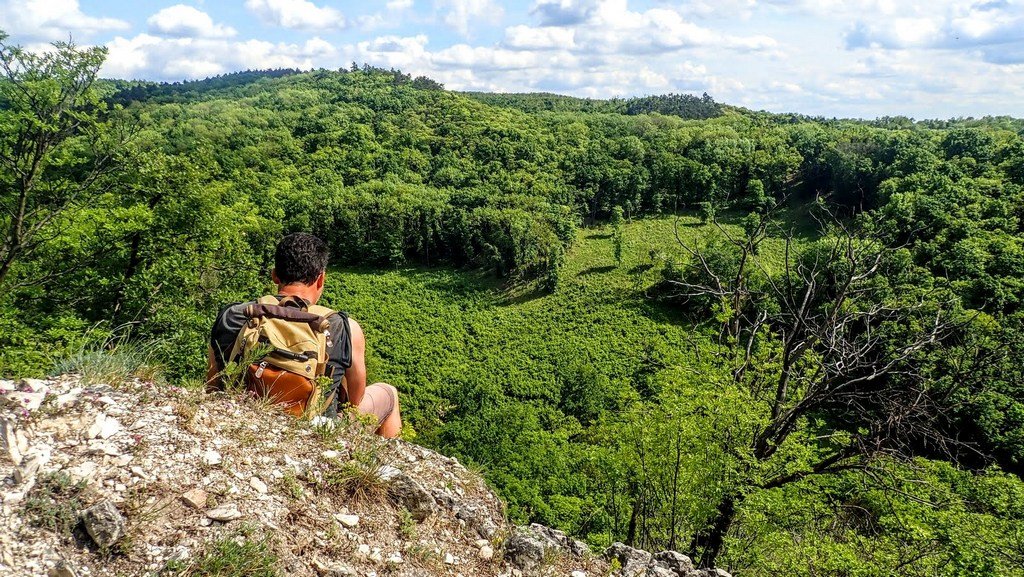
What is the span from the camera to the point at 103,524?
8.31 ft

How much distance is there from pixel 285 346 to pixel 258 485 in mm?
974

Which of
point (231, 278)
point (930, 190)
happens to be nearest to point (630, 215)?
point (930, 190)

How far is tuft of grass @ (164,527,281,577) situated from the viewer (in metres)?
2.52

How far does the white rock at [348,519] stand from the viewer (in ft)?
11.2

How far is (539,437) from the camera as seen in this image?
75.7 feet

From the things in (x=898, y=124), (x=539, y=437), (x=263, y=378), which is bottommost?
(x=539, y=437)

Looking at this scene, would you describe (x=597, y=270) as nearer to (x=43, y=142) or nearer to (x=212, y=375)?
(x=43, y=142)

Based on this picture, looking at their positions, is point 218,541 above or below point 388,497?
above

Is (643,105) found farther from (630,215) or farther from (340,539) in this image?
(340,539)

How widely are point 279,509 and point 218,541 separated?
1.69 feet

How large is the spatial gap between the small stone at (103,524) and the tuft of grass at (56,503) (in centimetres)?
7

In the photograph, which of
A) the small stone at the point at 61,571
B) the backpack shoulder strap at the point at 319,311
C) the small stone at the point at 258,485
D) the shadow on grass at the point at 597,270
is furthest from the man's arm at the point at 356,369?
the shadow on grass at the point at 597,270

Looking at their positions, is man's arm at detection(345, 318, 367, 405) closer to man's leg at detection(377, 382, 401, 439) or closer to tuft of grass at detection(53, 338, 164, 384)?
man's leg at detection(377, 382, 401, 439)

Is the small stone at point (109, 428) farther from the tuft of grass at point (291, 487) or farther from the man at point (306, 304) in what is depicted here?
the tuft of grass at point (291, 487)
